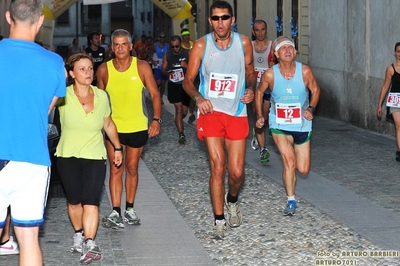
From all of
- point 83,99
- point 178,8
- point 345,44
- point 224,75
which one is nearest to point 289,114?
point 224,75

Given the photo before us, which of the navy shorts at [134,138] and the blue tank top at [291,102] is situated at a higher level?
the blue tank top at [291,102]

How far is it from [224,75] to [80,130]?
4.39 ft

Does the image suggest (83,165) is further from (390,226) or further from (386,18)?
(386,18)

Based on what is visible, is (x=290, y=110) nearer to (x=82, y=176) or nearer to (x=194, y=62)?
(x=194, y=62)

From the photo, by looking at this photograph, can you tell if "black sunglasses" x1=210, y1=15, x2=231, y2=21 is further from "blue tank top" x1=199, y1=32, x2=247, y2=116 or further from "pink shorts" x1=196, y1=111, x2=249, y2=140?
"pink shorts" x1=196, y1=111, x2=249, y2=140

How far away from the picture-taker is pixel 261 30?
12445 mm

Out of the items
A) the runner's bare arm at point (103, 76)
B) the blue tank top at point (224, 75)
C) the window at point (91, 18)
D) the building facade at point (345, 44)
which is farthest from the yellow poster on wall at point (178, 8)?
the window at point (91, 18)

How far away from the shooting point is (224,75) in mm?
7793

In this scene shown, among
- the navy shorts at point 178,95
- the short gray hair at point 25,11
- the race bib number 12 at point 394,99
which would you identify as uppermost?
the short gray hair at point 25,11

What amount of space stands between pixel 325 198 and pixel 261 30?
341cm

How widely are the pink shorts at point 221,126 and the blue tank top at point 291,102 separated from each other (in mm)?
1078

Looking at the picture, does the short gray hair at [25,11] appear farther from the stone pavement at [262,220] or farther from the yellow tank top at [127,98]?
the yellow tank top at [127,98]

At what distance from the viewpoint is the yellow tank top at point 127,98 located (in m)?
8.20

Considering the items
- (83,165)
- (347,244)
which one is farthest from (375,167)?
(83,165)
